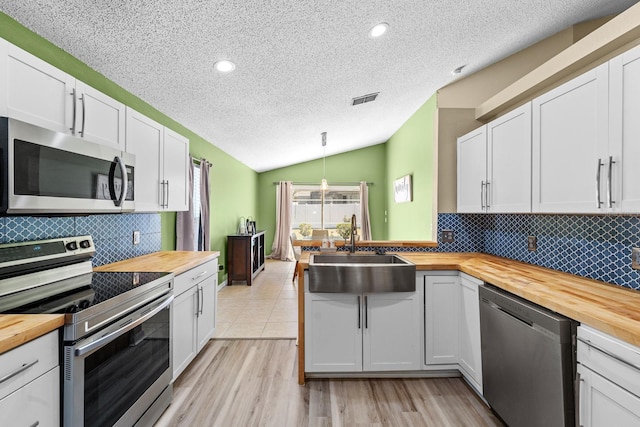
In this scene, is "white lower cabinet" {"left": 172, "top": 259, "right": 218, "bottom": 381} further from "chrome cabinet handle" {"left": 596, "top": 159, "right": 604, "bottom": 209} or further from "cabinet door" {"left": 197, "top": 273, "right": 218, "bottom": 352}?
"chrome cabinet handle" {"left": 596, "top": 159, "right": 604, "bottom": 209}

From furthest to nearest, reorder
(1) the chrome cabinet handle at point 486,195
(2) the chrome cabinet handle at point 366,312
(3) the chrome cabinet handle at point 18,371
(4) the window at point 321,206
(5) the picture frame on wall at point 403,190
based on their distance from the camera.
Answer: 1. (4) the window at point 321,206
2. (5) the picture frame on wall at point 403,190
3. (1) the chrome cabinet handle at point 486,195
4. (2) the chrome cabinet handle at point 366,312
5. (3) the chrome cabinet handle at point 18,371

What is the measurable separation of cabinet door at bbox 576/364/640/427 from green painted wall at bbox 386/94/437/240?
6.96 feet

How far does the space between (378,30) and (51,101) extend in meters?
2.04

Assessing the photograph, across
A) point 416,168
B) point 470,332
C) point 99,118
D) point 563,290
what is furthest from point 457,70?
point 99,118

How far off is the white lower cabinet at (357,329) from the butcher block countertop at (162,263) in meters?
0.95

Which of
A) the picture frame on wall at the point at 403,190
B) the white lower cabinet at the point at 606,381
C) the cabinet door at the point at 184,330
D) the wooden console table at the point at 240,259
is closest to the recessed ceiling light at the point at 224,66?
the cabinet door at the point at 184,330

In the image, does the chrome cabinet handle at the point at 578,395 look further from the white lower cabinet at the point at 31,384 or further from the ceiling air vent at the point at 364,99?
the ceiling air vent at the point at 364,99

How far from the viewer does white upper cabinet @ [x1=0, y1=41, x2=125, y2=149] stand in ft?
4.08

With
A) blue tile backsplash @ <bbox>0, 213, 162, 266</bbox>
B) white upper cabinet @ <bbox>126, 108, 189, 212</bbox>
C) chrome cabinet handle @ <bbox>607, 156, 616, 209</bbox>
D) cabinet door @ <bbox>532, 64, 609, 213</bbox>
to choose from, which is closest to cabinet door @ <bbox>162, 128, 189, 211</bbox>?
white upper cabinet @ <bbox>126, 108, 189, 212</bbox>

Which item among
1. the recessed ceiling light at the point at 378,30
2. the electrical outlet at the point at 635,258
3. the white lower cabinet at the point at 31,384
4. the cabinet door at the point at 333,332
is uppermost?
the recessed ceiling light at the point at 378,30

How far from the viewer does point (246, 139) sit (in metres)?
4.42

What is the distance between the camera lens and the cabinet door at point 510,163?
1.92m

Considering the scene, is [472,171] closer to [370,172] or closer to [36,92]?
[36,92]

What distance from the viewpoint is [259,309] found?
377 centimetres
